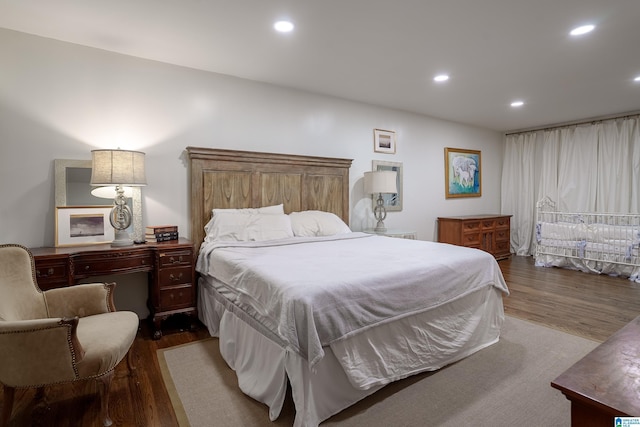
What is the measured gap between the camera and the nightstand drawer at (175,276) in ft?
8.90

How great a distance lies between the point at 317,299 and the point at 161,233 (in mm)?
1938

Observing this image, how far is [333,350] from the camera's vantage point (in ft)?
5.41

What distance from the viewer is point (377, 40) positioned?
2.70 m

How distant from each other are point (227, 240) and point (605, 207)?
611 centimetres

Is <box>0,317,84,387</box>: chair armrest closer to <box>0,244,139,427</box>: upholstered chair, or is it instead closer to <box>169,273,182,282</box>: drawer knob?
<box>0,244,139,427</box>: upholstered chair

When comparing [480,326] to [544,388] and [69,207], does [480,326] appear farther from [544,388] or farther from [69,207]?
[69,207]

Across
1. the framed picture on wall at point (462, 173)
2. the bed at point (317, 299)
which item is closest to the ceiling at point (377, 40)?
the bed at point (317, 299)

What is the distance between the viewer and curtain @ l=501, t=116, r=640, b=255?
5090 mm

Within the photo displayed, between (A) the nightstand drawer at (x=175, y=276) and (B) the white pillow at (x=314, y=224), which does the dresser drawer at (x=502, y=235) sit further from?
(A) the nightstand drawer at (x=175, y=276)

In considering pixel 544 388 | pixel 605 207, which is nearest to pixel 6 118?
pixel 544 388

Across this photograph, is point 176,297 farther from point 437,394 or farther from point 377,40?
point 377,40

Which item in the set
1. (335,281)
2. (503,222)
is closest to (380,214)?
(335,281)

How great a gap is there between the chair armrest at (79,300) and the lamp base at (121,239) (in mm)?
618

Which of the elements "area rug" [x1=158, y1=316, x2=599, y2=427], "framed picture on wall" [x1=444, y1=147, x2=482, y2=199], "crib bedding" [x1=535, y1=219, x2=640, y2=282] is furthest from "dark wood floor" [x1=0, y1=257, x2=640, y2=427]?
"framed picture on wall" [x1=444, y1=147, x2=482, y2=199]
